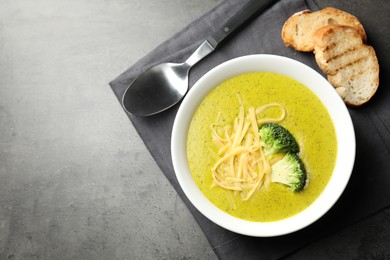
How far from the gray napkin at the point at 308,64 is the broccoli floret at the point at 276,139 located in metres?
0.66

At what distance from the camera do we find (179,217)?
3.18 meters

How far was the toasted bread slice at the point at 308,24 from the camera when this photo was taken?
3053 millimetres

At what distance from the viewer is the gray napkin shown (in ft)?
9.72

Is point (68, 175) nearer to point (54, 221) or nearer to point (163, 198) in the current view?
point (54, 221)

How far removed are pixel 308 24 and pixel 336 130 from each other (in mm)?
894

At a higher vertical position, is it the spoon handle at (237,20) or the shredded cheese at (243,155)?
the spoon handle at (237,20)

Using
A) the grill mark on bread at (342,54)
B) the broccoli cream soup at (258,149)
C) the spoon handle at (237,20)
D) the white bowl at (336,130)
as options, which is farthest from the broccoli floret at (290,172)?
the spoon handle at (237,20)

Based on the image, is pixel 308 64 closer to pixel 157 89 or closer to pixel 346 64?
pixel 346 64

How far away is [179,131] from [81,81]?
1.14m

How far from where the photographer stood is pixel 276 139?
2582 mm

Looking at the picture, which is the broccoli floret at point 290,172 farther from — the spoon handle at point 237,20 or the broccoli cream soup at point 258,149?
the spoon handle at point 237,20

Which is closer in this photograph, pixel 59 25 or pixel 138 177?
pixel 138 177

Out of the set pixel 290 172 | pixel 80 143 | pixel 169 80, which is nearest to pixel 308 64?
pixel 290 172

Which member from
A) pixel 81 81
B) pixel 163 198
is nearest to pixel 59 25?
pixel 81 81
